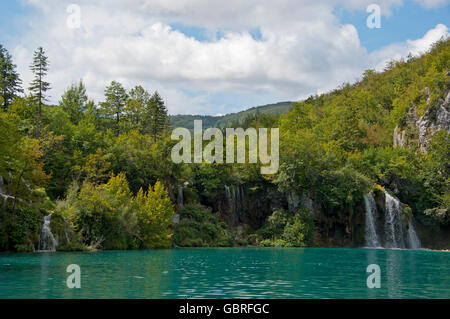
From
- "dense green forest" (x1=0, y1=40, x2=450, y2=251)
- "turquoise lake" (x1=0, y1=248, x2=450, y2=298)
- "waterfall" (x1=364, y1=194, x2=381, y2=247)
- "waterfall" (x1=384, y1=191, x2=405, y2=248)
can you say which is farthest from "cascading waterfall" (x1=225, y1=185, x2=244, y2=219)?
"turquoise lake" (x1=0, y1=248, x2=450, y2=298)

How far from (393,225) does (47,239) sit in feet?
150

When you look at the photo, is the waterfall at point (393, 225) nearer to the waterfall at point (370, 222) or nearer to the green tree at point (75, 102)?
the waterfall at point (370, 222)

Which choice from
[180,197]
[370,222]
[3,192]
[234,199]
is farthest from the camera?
[234,199]

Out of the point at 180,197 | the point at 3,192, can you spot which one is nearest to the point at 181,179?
the point at 180,197

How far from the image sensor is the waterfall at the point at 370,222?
2498 inches

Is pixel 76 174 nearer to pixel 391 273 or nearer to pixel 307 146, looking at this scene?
pixel 307 146

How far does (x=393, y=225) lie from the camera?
6406 centimetres

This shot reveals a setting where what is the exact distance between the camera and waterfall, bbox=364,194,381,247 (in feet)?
208

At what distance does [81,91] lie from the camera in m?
91.1

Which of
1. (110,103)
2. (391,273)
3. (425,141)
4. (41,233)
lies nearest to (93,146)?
(41,233)

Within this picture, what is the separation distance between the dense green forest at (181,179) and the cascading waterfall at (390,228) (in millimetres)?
1637

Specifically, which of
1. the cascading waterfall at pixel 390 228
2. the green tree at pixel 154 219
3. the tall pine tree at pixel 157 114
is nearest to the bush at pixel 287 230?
the cascading waterfall at pixel 390 228

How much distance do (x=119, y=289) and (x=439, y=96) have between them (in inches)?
2877

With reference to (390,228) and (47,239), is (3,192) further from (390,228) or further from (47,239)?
(390,228)
